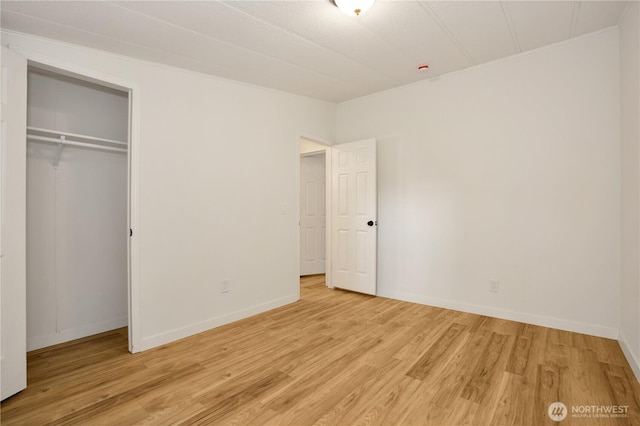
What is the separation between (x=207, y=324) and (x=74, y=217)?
5.38 ft

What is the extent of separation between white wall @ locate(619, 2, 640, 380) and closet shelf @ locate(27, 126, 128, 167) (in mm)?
4295

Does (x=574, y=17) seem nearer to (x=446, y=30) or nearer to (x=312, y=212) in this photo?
(x=446, y=30)

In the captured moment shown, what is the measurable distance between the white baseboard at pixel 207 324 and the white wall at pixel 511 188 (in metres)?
1.45

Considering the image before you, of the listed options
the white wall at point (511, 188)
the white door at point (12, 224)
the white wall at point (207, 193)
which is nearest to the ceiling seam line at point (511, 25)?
the white wall at point (511, 188)

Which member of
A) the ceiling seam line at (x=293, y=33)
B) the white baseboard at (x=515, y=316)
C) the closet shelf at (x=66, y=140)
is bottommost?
the white baseboard at (x=515, y=316)

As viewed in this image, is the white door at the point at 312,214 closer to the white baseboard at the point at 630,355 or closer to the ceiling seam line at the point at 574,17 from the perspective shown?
the ceiling seam line at the point at 574,17

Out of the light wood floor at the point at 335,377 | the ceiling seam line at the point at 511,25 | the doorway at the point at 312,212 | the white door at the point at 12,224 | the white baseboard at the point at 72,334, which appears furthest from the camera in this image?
the doorway at the point at 312,212

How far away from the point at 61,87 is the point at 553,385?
465 cm

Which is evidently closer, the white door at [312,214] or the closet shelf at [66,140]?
the closet shelf at [66,140]

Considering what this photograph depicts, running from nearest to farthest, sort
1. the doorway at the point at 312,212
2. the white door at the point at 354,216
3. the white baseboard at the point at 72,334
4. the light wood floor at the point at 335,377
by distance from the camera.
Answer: the light wood floor at the point at 335,377, the white baseboard at the point at 72,334, the white door at the point at 354,216, the doorway at the point at 312,212

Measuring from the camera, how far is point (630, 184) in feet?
7.93

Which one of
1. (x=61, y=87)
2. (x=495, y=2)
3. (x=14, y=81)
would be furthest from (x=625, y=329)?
(x=61, y=87)

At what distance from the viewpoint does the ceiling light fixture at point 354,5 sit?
2.11 meters

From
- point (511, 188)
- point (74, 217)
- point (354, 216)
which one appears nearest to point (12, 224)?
point (74, 217)
